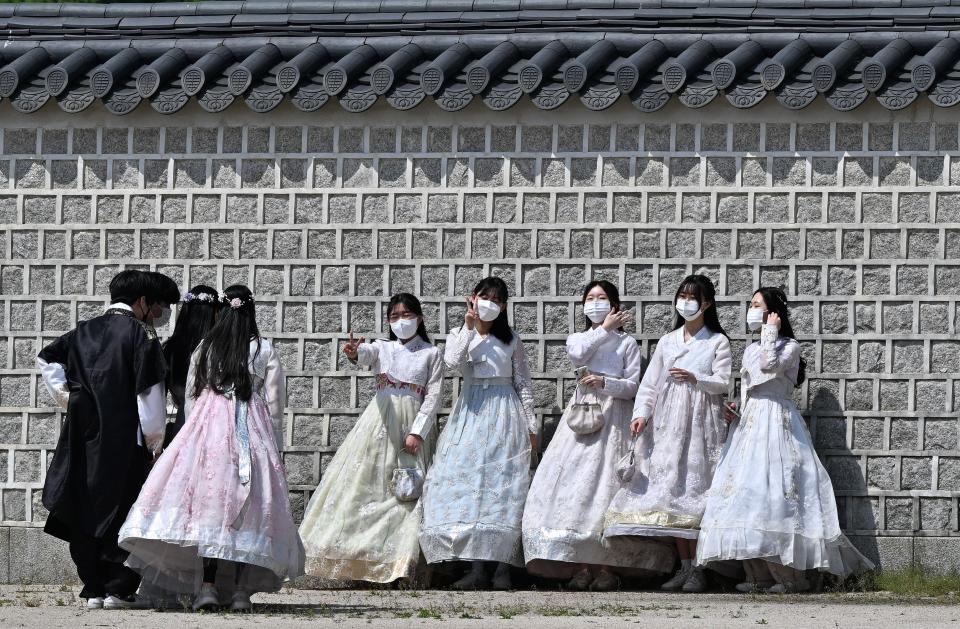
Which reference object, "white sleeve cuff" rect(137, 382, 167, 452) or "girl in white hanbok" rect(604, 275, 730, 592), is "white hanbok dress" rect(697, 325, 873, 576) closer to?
"girl in white hanbok" rect(604, 275, 730, 592)

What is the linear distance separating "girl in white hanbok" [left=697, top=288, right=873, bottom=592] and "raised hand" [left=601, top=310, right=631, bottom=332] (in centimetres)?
72

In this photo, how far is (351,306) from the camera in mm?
10484

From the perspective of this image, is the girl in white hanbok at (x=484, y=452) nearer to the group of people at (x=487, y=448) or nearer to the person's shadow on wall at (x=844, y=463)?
the group of people at (x=487, y=448)

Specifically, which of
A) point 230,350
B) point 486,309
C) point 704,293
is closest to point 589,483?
point 486,309

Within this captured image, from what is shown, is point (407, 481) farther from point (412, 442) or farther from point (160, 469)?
point (160, 469)

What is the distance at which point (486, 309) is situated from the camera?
9.88 m

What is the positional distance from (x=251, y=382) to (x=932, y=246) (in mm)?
4105

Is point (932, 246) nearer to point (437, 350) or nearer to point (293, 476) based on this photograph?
point (437, 350)

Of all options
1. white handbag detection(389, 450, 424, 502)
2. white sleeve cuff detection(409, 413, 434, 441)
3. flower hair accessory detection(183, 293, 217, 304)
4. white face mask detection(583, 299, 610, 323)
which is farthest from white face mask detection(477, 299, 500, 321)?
flower hair accessory detection(183, 293, 217, 304)

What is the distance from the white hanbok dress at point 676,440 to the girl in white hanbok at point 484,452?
0.61 metres

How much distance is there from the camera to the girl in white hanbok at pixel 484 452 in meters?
9.71

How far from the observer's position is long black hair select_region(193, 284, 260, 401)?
8641mm

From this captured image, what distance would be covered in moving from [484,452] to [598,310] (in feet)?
3.47

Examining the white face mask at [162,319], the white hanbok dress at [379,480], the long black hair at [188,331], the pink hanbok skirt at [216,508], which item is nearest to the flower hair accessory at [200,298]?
the long black hair at [188,331]
